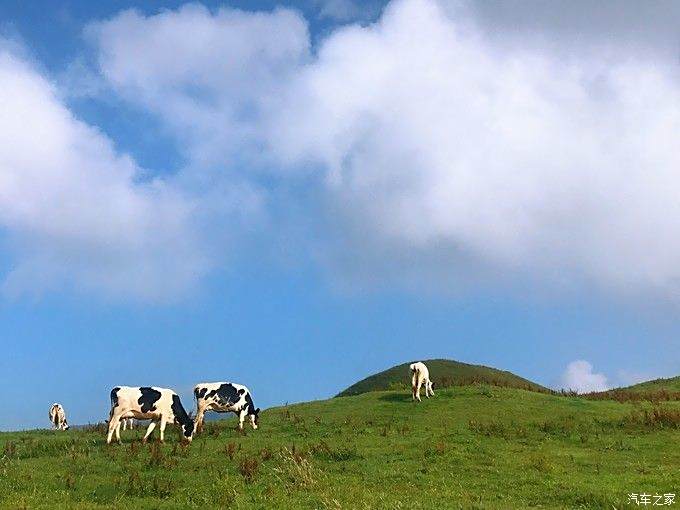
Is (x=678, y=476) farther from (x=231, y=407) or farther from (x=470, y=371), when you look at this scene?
(x=470, y=371)

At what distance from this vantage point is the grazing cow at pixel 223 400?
33.6 meters

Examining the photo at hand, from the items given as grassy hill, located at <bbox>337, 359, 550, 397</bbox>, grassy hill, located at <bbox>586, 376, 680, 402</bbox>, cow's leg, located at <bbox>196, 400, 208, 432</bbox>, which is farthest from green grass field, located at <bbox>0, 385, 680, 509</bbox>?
grassy hill, located at <bbox>337, 359, 550, 397</bbox>

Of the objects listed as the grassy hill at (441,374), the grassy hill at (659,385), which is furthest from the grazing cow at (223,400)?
the grassy hill at (659,385)

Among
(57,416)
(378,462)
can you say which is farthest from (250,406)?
(57,416)

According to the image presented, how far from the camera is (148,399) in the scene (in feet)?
94.1

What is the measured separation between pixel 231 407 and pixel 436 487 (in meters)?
17.3

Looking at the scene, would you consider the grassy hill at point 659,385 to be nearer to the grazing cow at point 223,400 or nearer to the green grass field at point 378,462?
the green grass field at point 378,462

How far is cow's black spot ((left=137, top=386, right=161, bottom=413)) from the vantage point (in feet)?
93.6

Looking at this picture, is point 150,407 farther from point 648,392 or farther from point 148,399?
point 648,392

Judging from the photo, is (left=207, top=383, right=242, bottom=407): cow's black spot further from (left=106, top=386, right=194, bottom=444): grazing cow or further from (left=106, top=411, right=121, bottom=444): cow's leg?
(left=106, top=411, right=121, bottom=444): cow's leg

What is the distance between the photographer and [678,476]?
20.2m

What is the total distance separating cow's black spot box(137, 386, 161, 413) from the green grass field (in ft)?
5.52

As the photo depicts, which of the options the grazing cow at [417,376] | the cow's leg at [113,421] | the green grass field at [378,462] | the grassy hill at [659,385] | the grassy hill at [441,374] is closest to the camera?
the green grass field at [378,462]

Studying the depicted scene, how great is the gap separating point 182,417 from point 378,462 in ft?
34.0
